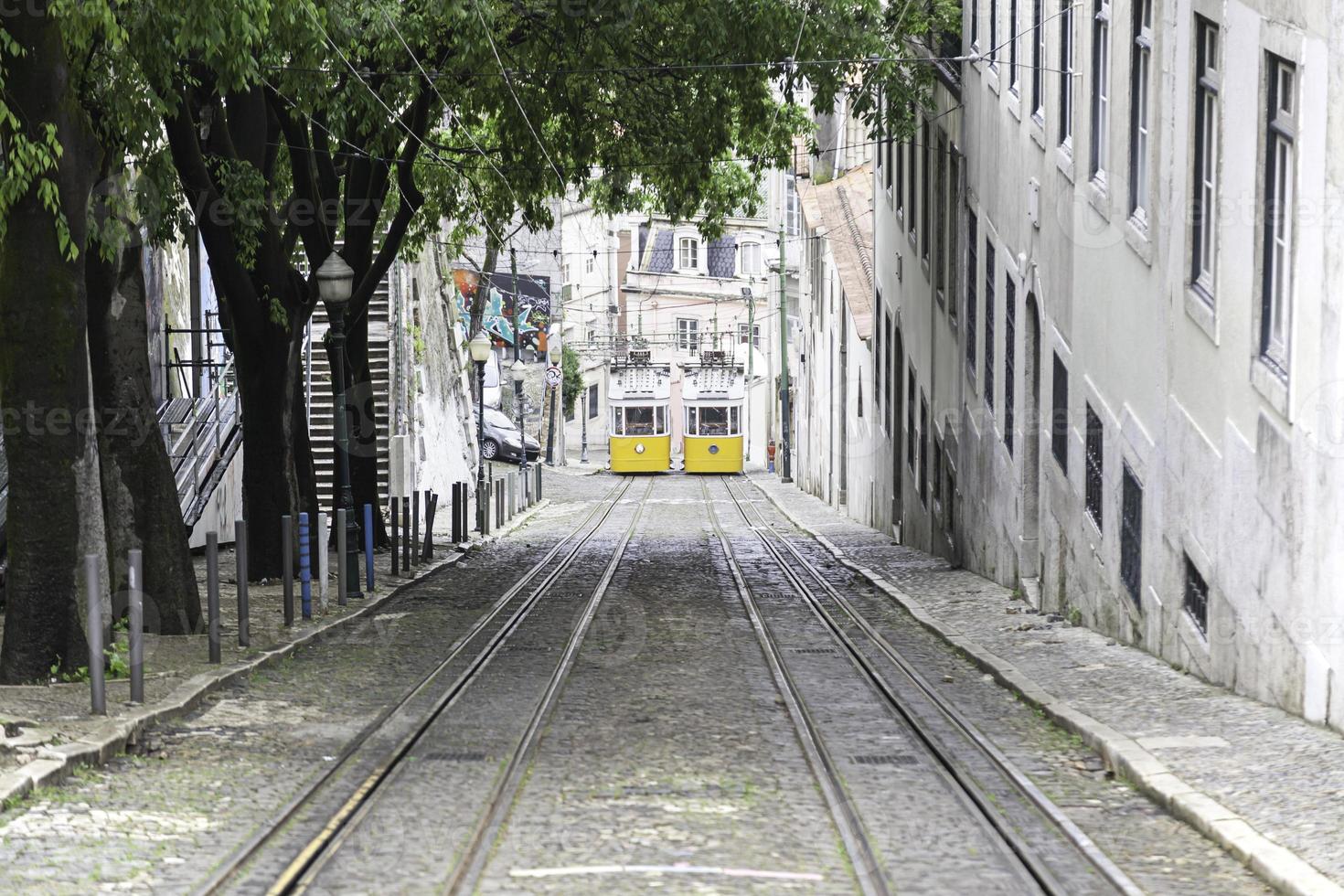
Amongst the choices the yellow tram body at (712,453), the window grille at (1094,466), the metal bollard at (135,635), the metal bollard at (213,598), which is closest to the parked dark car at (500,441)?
the yellow tram body at (712,453)

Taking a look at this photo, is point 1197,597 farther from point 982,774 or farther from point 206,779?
point 206,779

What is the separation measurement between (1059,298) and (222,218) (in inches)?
301

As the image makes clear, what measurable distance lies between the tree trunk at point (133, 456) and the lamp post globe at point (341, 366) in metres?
3.11

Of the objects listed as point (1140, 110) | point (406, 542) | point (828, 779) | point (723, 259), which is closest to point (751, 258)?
point (723, 259)

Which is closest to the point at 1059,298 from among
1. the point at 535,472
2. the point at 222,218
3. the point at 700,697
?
the point at 700,697

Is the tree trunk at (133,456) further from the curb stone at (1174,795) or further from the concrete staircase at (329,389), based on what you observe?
the concrete staircase at (329,389)

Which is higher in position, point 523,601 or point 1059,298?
point 1059,298

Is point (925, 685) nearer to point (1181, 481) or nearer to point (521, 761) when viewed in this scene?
point (1181, 481)

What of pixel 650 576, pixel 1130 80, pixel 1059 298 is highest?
pixel 1130 80

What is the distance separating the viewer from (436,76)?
17.6 metres

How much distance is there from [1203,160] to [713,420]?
42.9 m

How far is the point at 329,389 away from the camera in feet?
90.2

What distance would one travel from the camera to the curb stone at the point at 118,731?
25.0 feet

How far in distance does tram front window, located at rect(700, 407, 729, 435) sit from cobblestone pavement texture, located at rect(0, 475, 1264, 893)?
4013cm
